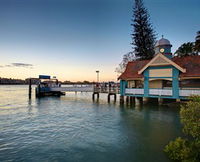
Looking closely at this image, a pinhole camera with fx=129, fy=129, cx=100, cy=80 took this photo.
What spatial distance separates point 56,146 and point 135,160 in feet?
13.3

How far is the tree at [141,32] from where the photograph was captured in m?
36.6

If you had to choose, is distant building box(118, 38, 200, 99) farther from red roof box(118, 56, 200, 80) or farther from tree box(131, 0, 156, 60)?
tree box(131, 0, 156, 60)

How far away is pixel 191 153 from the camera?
14.8 feet

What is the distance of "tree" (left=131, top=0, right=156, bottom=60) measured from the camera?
36.6m

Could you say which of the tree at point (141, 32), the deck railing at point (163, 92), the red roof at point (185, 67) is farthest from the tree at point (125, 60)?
the deck railing at point (163, 92)

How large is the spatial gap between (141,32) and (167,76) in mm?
24482

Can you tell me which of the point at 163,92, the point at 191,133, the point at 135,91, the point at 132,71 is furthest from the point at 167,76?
the point at 191,133

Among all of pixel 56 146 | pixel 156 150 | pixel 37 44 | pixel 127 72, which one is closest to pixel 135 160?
pixel 156 150

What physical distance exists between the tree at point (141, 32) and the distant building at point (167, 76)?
16.6 metres

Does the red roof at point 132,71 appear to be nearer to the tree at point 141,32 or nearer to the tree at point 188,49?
the tree at point 141,32

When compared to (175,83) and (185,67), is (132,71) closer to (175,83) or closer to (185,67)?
(175,83)

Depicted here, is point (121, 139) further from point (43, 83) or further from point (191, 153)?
point (43, 83)

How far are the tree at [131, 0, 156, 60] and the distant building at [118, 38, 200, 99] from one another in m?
16.6

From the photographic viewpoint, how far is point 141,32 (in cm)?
3691
